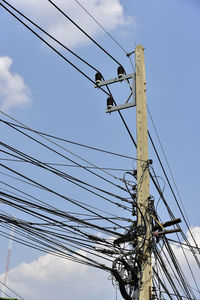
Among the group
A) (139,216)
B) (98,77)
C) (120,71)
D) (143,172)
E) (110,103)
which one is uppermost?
(120,71)

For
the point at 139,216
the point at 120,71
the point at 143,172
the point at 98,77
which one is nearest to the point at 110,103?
the point at 98,77

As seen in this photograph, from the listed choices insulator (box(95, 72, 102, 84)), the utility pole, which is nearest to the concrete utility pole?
the utility pole

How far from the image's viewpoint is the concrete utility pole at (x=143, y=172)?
349 inches

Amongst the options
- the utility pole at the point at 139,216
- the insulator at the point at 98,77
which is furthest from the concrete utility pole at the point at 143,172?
the insulator at the point at 98,77

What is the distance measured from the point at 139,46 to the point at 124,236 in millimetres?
5650

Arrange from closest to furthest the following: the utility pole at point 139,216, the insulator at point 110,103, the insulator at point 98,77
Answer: the utility pole at point 139,216
the insulator at point 98,77
the insulator at point 110,103

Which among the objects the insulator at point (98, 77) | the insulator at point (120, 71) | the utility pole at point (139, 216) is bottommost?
the utility pole at point (139, 216)

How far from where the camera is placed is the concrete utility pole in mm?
8867

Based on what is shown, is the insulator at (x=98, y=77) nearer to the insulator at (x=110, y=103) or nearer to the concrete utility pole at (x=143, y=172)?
the insulator at (x=110, y=103)

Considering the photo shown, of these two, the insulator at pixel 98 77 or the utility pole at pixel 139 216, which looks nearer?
the utility pole at pixel 139 216

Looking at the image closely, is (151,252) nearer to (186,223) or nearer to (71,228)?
(71,228)

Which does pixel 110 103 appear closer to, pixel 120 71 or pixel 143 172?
pixel 120 71

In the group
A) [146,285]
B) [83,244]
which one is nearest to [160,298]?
[146,285]

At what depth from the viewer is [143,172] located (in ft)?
32.8
